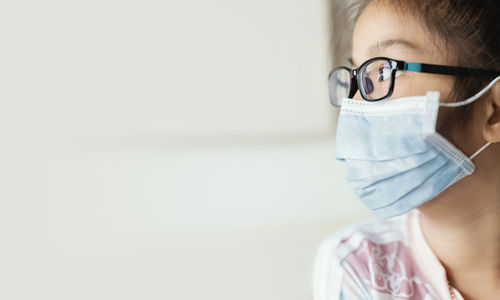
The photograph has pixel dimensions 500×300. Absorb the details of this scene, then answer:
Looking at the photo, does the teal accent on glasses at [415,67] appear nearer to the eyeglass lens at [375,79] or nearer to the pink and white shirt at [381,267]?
the eyeglass lens at [375,79]

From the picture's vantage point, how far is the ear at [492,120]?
0.89 m

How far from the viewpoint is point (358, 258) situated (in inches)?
40.6

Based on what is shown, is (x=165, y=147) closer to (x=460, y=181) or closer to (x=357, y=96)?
(x=357, y=96)

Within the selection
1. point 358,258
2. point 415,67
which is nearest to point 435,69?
point 415,67

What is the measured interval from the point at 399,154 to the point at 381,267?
1.05 ft

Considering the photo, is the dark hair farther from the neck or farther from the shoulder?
the shoulder

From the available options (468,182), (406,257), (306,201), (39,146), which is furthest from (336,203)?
(39,146)

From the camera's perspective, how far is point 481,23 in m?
0.88

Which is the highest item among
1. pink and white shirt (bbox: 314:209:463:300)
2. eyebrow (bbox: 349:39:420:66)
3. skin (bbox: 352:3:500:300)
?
eyebrow (bbox: 349:39:420:66)

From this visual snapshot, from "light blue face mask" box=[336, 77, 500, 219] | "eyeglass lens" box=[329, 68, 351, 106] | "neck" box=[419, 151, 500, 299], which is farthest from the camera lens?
"eyeglass lens" box=[329, 68, 351, 106]

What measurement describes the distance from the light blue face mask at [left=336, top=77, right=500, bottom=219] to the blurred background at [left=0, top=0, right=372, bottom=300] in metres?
0.45

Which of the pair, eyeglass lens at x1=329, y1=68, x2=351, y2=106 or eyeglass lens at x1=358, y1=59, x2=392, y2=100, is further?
eyeglass lens at x1=329, y1=68, x2=351, y2=106

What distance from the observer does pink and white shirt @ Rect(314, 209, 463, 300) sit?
992 millimetres

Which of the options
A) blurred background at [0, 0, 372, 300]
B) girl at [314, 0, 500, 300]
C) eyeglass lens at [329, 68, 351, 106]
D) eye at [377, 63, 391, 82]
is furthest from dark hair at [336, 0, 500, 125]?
blurred background at [0, 0, 372, 300]
